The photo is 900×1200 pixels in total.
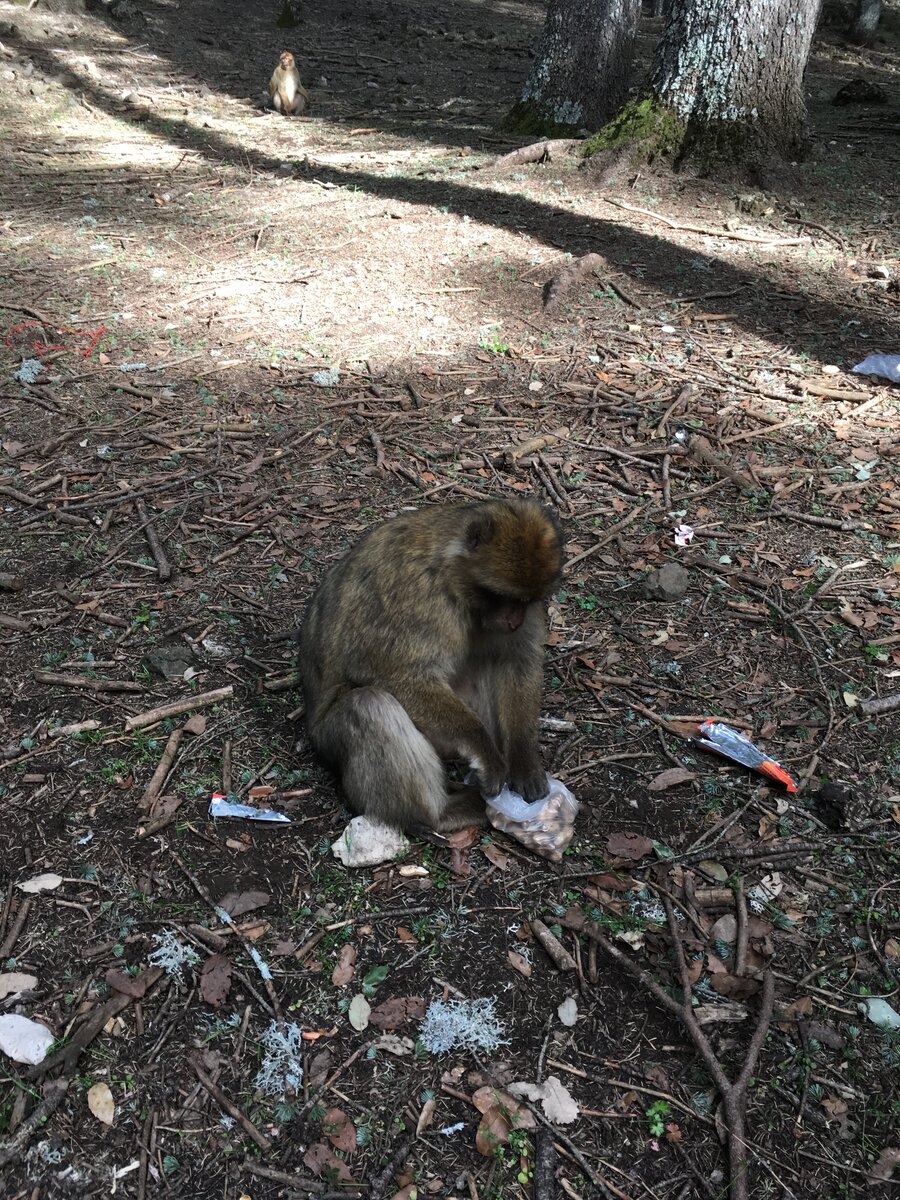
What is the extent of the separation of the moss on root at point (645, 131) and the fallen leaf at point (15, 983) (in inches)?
370

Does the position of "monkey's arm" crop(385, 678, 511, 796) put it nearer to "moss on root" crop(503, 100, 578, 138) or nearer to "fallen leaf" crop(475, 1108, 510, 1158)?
"fallen leaf" crop(475, 1108, 510, 1158)

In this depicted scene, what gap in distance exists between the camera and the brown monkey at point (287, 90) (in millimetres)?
13742

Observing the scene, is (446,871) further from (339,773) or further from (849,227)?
(849,227)

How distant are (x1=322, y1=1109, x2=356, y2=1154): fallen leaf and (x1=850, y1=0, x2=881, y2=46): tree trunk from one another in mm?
23332

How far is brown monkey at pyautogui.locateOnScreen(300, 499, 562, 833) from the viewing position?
366 cm

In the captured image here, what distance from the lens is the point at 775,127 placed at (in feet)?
30.4

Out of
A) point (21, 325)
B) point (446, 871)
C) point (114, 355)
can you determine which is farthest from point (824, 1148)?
point (21, 325)

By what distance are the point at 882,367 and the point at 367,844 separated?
5428 mm

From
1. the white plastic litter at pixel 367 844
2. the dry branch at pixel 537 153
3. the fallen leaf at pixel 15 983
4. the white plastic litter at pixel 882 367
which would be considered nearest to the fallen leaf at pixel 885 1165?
the white plastic litter at pixel 367 844

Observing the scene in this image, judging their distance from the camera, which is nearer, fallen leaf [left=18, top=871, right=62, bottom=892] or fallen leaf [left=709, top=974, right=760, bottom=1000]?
fallen leaf [left=709, top=974, right=760, bottom=1000]

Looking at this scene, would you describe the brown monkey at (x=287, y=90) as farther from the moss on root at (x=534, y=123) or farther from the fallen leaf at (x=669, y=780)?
the fallen leaf at (x=669, y=780)

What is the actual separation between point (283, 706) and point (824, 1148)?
2.80 meters

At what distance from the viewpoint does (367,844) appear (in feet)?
12.0

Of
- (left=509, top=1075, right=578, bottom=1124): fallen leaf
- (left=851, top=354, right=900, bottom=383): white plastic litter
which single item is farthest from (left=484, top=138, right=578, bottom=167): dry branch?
(left=509, top=1075, right=578, bottom=1124): fallen leaf
